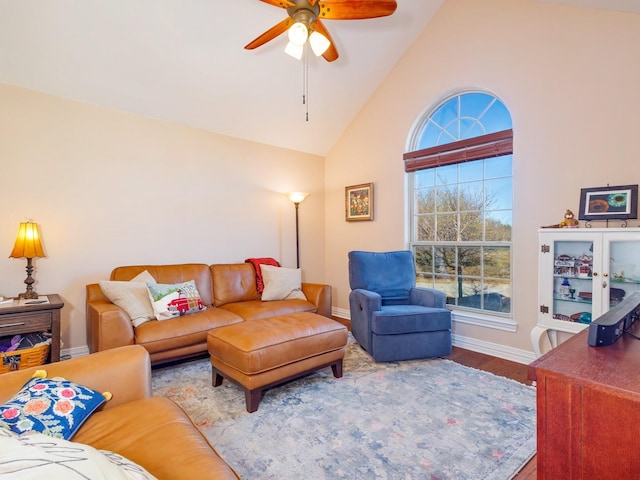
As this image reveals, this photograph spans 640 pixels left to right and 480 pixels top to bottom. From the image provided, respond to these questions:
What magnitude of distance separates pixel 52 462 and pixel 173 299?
7.98 ft

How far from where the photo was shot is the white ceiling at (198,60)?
255 cm

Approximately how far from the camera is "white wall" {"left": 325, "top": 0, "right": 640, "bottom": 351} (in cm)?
245

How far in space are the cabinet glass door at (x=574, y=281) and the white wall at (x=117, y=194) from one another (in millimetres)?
3065

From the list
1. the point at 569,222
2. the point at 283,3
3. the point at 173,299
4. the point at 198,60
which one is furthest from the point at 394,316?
the point at 198,60

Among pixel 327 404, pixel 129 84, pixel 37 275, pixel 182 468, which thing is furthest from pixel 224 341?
pixel 129 84

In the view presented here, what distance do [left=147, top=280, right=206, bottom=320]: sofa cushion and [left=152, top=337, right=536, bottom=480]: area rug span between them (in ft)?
1.60

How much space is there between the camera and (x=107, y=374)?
4.71ft

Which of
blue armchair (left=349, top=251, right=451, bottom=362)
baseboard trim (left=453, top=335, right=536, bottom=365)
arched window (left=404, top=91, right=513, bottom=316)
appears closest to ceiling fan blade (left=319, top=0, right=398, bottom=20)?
arched window (left=404, top=91, right=513, bottom=316)

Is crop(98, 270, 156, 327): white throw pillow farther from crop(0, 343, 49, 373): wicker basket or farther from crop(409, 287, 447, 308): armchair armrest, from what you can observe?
crop(409, 287, 447, 308): armchair armrest

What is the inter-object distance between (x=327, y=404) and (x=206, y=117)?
125 inches

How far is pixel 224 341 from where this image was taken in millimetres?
2266

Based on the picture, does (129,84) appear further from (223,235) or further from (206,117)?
(223,235)

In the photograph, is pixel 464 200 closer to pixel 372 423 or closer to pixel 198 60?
pixel 372 423

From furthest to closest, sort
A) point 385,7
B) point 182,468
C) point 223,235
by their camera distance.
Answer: point 223,235
point 385,7
point 182,468
